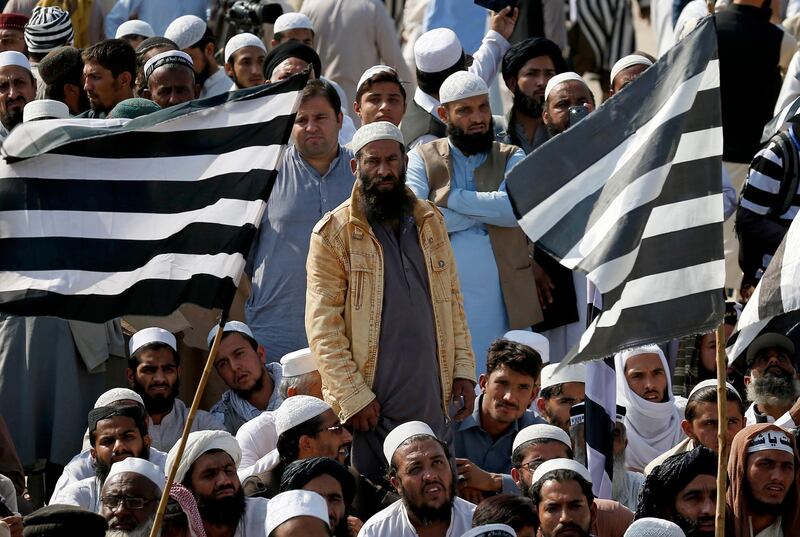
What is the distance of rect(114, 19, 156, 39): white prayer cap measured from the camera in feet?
44.1

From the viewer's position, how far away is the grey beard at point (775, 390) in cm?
1032

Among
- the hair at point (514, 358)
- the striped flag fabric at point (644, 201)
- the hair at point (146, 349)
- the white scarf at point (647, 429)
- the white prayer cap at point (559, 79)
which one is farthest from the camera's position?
the white prayer cap at point (559, 79)

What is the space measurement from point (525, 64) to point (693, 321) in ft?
16.8

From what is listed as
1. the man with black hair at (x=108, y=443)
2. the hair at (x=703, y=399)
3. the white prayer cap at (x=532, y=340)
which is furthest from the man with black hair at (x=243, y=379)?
the hair at (x=703, y=399)

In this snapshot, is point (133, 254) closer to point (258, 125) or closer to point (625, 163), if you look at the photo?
point (258, 125)

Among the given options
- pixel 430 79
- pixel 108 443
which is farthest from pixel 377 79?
pixel 108 443

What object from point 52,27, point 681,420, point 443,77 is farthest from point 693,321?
point 52,27

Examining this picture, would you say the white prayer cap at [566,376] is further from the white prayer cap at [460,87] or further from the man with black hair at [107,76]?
the man with black hair at [107,76]

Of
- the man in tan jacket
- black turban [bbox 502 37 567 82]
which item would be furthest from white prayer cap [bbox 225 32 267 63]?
the man in tan jacket

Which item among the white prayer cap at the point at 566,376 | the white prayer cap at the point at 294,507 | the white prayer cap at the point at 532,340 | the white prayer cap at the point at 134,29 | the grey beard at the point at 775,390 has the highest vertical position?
the white prayer cap at the point at 134,29

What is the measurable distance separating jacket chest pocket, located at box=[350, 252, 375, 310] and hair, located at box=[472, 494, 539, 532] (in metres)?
1.12

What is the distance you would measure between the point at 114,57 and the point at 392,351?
11.6 ft

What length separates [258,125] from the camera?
7387 millimetres

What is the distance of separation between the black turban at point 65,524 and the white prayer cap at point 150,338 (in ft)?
8.31
